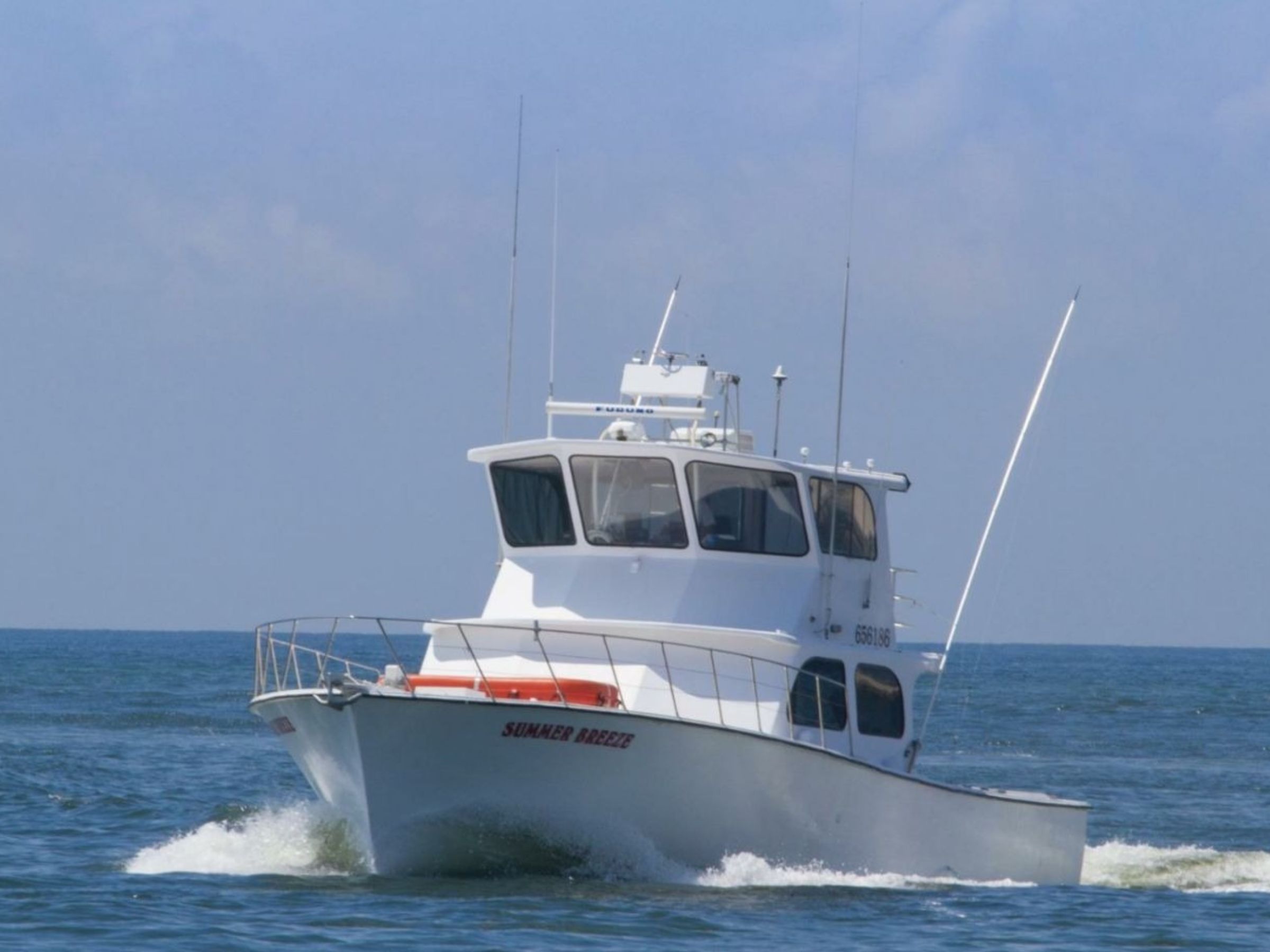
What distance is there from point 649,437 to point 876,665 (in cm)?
276

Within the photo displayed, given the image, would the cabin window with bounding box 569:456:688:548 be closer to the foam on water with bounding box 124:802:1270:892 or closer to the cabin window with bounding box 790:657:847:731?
the cabin window with bounding box 790:657:847:731

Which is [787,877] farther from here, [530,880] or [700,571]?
[700,571]

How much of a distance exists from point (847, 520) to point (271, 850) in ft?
18.6

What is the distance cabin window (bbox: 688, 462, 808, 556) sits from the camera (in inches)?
677

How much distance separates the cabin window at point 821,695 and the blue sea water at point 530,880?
4.35 feet

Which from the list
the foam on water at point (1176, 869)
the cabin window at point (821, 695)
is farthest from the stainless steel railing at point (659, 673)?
the foam on water at point (1176, 869)

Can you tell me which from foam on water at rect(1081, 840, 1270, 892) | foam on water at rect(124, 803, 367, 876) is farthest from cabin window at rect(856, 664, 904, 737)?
foam on water at rect(124, 803, 367, 876)

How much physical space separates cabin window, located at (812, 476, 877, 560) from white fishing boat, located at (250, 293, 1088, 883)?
0.9 inches

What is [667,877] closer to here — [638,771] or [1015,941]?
[638,771]

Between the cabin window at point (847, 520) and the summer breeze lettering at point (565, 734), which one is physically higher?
the cabin window at point (847, 520)

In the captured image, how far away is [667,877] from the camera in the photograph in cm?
1577

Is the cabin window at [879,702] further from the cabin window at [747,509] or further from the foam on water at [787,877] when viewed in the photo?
the foam on water at [787,877]

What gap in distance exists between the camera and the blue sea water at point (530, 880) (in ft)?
47.1

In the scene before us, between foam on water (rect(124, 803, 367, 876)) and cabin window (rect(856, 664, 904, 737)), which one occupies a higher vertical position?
cabin window (rect(856, 664, 904, 737))
